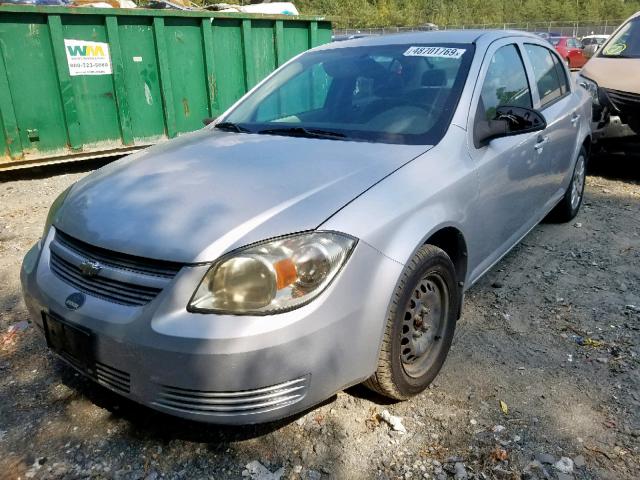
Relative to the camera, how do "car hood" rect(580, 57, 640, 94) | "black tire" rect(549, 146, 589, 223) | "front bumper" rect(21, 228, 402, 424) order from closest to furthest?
"front bumper" rect(21, 228, 402, 424), "black tire" rect(549, 146, 589, 223), "car hood" rect(580, 57, 640, 94)

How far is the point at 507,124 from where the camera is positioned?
281 centimetres

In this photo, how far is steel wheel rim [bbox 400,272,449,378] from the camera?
Answer: 7.49 ft

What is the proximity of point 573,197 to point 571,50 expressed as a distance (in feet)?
75.5

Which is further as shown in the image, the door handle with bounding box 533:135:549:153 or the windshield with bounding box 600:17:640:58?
the windshield with bounding box 600:17:640:58

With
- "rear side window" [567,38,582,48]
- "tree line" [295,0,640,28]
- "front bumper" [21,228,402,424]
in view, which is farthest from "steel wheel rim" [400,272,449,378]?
→ "tree line" [295,0,640,28]

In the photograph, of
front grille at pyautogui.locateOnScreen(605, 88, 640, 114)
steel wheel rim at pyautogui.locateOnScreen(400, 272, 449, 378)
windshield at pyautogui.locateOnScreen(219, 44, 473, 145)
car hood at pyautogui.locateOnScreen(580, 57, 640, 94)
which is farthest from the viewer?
car hood at pyautogui.locateOnScreen(580, 57, 640, 94)

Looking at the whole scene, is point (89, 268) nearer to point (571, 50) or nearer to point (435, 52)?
point (435, 52)

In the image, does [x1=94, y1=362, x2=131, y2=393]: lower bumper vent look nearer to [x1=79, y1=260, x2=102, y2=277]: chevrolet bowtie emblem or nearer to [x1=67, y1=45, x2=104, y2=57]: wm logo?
[x1=79, y1=260, x2=102, y2=277]: chevrolet bowtie emblem

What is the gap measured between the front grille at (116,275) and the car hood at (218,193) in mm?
41

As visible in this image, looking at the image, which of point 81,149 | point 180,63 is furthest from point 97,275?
point 180,63

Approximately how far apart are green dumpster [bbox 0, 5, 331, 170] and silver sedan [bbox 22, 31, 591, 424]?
377 centimetres

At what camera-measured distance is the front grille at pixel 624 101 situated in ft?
18.5

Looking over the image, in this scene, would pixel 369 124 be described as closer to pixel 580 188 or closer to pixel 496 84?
pixel 496 84

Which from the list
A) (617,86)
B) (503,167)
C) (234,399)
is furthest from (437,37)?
(617,86)
